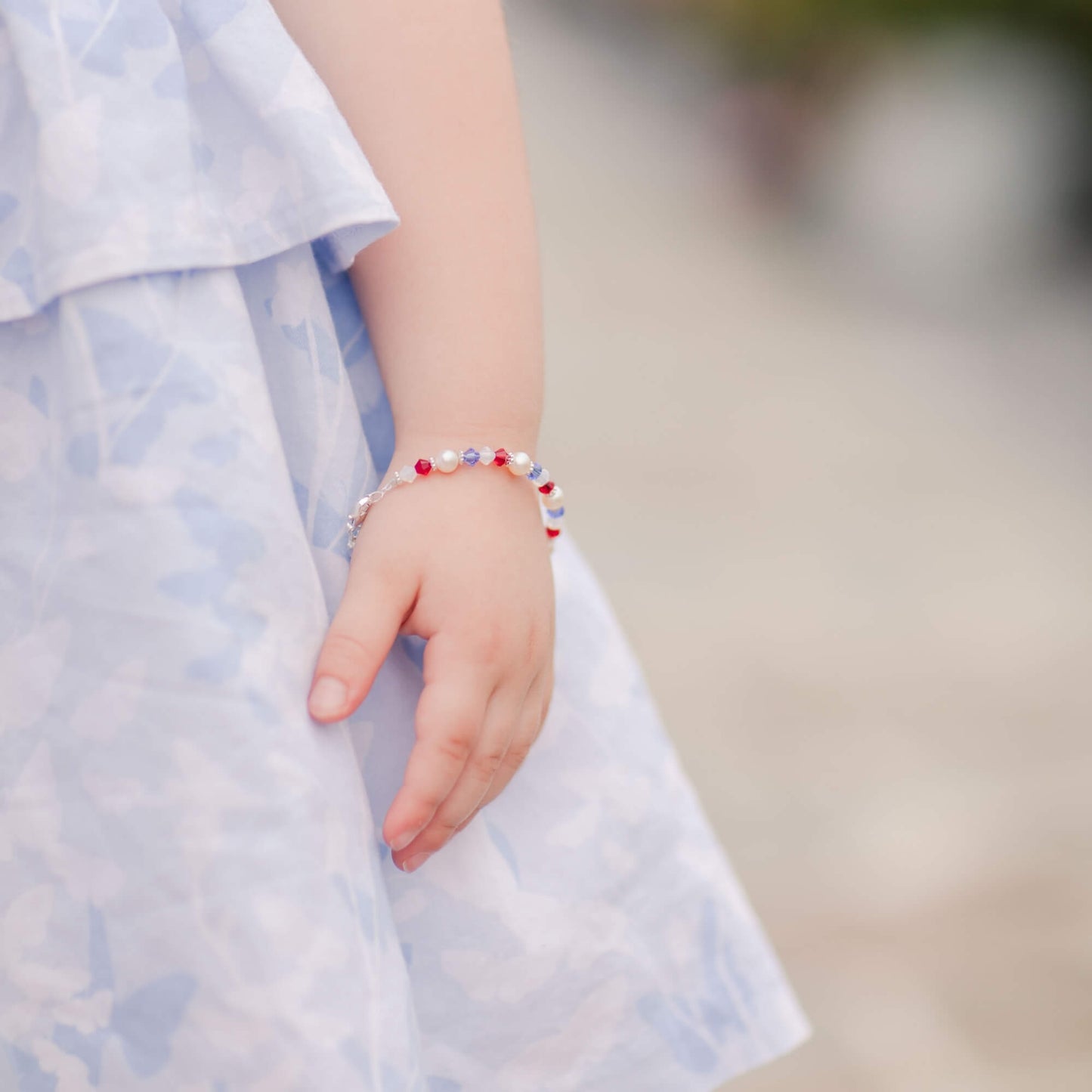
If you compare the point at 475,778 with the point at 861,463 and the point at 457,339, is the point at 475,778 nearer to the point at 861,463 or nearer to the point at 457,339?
the point at 457,339

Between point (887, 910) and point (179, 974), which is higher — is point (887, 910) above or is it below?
below

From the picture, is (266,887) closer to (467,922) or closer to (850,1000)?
(467,922)

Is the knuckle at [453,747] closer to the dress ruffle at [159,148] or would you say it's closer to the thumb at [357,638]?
the thumb at [357,638]

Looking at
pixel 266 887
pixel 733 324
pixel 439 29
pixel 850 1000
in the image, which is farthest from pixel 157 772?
pixel 733 324

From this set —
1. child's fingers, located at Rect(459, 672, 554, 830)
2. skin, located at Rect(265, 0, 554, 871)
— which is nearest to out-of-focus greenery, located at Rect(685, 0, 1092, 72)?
skin, located at Rect(265, 0, 554, 871)

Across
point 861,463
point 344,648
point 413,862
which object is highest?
point 344,648

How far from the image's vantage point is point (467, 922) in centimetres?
49

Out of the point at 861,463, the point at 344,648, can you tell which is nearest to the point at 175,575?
the point at 344,648

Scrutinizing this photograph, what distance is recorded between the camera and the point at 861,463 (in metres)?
2.15

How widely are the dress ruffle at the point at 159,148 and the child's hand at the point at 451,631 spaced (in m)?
0.12

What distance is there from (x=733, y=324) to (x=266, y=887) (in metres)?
2.45

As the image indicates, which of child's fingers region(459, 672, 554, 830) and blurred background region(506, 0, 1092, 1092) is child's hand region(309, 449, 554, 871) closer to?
child's fingers region(459, 672, 554, 830)

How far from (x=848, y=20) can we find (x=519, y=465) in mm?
3091

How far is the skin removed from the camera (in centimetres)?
47
